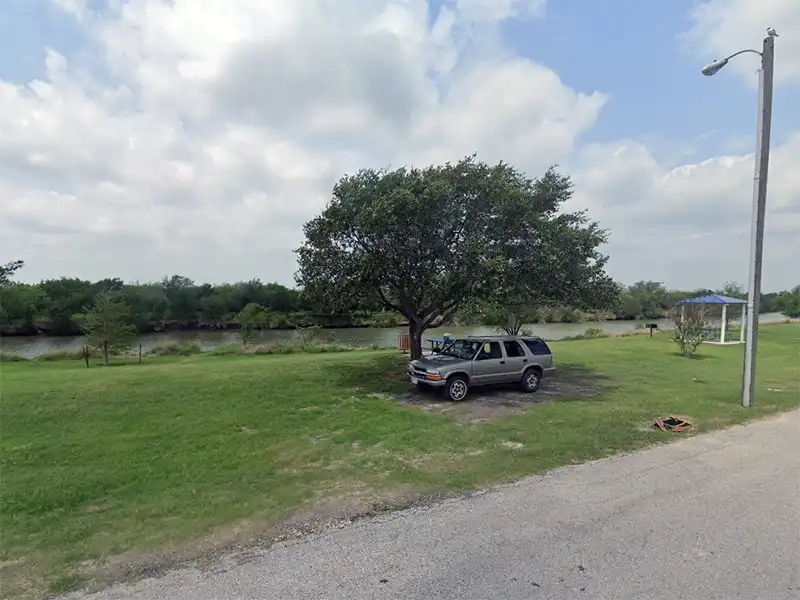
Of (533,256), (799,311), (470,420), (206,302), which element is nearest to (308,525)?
(470,420)

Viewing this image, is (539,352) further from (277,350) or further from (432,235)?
(277,350)

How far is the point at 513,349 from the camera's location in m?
12.5

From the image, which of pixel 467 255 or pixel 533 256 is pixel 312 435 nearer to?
pixel 467 255

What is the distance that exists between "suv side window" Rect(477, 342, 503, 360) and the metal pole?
5451mm

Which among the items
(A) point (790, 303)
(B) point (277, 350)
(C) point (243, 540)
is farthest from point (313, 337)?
(A) point (790, 303)

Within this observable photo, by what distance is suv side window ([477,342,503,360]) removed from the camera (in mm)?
11969

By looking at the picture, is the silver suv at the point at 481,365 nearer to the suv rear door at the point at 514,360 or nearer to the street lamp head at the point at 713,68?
the suv rear door at the point at 514,360

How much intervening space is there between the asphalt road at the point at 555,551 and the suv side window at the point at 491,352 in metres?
5.98

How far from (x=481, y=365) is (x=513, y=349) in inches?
48.3

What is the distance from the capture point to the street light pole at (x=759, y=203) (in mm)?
10789

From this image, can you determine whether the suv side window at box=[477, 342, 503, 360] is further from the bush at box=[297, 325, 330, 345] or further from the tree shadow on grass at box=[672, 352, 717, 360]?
the bush at box=[297, 325, 330, 345]

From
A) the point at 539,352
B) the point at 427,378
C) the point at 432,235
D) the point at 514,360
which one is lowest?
the point at 427,378

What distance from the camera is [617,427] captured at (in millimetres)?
8867

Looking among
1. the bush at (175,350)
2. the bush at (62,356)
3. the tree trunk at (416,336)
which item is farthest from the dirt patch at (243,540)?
the bush at (62,356)
